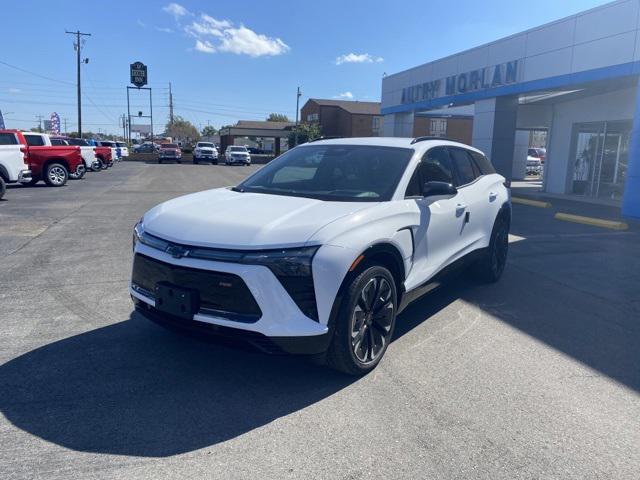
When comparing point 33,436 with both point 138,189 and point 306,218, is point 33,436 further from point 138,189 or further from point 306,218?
point 138,189

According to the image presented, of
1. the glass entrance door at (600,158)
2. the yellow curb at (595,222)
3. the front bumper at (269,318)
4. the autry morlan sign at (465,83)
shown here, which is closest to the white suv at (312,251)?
the front bumper at (269,318)

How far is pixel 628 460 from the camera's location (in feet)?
9.77

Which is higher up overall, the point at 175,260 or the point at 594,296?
the point at 175,260

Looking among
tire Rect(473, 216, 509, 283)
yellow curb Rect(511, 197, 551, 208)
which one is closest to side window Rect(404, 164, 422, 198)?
tire Rect(473, 216, 509, 283)

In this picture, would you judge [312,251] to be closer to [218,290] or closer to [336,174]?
[218,290]

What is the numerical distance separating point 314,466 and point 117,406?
1402 mm

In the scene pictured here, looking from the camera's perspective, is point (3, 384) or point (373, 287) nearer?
point (3, 384)

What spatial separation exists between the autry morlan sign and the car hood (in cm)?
1646

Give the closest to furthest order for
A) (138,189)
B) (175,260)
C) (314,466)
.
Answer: (314,466)
(175,260)
(138,189)

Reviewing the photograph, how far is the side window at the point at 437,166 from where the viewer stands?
493cm

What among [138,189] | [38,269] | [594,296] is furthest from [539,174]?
[38,269]

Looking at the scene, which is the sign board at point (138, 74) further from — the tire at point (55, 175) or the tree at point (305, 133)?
the tire at point (55, 175)

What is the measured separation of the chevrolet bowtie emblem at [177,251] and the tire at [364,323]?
3.67 ft

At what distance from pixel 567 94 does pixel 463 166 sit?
620 inches
